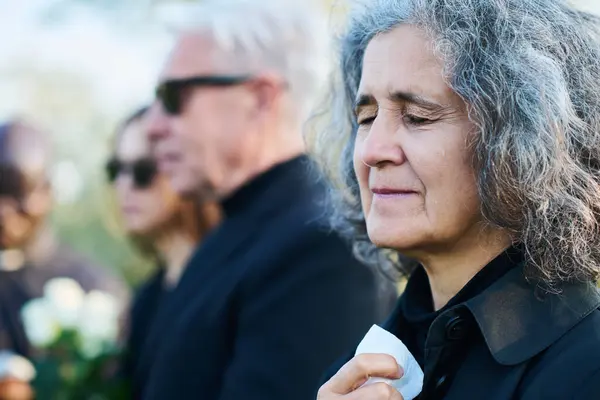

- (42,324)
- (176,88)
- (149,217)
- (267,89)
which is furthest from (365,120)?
(149,217)

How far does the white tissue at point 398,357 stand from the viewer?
7.91 feet

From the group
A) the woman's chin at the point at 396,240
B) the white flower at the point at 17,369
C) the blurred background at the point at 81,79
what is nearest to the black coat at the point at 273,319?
the woman's chin at the point at 396,240

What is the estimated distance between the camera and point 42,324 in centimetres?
502

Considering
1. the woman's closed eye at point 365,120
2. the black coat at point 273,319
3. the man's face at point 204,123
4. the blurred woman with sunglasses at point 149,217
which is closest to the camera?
the woman's closed eye at point 365,120

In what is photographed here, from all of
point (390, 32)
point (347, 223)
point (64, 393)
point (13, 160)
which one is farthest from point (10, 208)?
point (390, 32)

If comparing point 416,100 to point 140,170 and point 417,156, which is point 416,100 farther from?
point 140,170

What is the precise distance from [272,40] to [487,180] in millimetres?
2381

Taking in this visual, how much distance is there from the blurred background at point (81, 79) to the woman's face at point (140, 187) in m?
11.7

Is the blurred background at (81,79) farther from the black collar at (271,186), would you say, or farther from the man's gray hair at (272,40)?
the black collar at (271,186)

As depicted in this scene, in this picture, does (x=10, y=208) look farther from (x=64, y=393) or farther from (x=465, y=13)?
(x=465, y=13)

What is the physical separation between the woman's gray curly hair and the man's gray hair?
6.87ft

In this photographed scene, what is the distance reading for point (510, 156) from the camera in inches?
94.8

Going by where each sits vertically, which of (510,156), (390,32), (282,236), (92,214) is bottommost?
(92,214)

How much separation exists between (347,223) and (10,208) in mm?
4041
